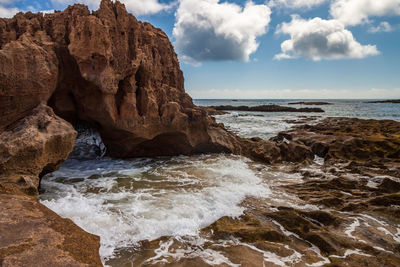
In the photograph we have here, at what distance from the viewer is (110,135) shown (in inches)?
429

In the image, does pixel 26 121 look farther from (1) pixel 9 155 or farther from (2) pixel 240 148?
(2) pixel 240 148

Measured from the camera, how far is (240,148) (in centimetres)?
1295

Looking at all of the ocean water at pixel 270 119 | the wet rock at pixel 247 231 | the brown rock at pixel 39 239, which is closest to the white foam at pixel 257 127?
the ocean water at pixel 270 119

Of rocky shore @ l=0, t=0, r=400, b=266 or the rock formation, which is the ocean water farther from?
the rock formation

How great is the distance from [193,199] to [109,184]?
3043 millimetres

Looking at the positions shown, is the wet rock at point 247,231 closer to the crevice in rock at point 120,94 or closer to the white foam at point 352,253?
the white foam at point 352,253

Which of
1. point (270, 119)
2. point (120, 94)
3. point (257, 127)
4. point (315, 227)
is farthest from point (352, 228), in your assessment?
point (270, 119)

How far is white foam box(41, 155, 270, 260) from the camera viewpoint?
16.2ft

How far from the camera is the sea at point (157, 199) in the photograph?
4.27 metres

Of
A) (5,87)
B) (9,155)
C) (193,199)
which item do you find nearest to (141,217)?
(193,199)

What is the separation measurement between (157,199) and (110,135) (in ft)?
18.2

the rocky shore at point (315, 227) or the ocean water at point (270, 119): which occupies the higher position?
the ocean water at point (270, 119)

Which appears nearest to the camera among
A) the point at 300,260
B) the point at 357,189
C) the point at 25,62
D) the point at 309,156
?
the point at 300,260

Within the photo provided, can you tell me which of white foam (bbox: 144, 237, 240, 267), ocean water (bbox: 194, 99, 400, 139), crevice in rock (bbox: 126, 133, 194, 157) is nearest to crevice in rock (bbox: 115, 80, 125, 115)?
crevice in rock (bbox: 126, 133, 194, 157)
